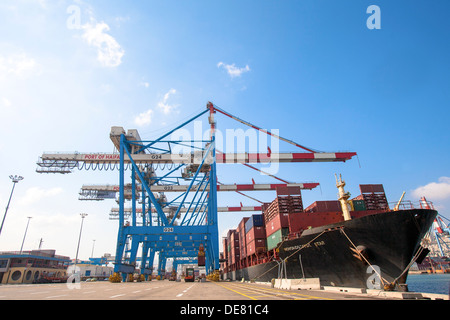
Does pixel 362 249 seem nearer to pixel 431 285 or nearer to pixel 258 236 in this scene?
pixel 258 236

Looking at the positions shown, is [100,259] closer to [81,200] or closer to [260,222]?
[81,200]

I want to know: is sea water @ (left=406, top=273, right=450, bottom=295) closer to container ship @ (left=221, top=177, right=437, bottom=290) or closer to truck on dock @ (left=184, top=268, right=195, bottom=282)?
container ship @ (left=221, top=177, right=437, bottom=290)

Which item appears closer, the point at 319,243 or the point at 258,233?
the point at 319,243

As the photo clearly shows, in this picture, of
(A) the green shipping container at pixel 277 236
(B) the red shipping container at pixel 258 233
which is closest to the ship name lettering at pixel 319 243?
(A) the green shipping container at pixel 277 236

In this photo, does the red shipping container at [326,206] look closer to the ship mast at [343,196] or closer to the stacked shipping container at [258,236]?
the ship mast at [343,196]

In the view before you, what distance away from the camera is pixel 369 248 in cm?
1145

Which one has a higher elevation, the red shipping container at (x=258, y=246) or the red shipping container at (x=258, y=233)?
the red shipping container at (x=258, y=233)

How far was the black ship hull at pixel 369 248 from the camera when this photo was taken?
10750 millimetres

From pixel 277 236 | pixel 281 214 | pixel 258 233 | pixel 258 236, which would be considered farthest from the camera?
pixel 258 233

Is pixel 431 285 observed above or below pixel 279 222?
below

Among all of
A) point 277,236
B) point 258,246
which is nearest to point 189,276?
point 258,246

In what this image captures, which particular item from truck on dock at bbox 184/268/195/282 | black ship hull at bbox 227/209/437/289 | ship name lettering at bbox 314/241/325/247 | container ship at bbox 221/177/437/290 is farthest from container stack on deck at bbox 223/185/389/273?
truck on dock at bbox 184/268/195/282
